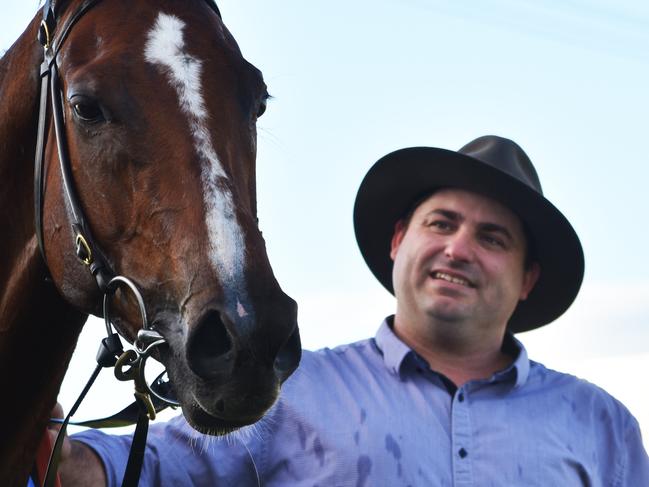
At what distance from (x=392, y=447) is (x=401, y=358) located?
45 cm

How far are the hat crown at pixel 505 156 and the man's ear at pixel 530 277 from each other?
39 cm

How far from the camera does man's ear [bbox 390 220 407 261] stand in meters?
4.70

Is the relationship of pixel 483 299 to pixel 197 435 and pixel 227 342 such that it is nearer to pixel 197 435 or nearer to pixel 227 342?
pixel 197 435

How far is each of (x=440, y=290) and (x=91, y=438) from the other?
159 centimetres

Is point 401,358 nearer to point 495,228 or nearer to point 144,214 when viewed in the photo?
point 495,228

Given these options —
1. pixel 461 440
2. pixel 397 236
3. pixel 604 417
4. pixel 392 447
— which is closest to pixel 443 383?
pixel 461 440

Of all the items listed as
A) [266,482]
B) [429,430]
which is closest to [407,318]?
[429,430]

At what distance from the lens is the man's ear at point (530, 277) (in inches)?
185

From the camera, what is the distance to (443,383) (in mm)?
4129

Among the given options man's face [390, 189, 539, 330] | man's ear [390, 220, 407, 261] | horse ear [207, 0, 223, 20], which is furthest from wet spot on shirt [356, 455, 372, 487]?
horse ear [207, 0, 223, 20]

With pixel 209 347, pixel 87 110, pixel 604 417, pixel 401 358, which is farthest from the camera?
pixel 604 417

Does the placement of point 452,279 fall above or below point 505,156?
below

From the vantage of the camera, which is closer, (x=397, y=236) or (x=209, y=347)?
(x=209, y=347)

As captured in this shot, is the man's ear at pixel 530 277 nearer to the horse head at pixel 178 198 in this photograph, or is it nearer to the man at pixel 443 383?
the man at pixel 443 383
